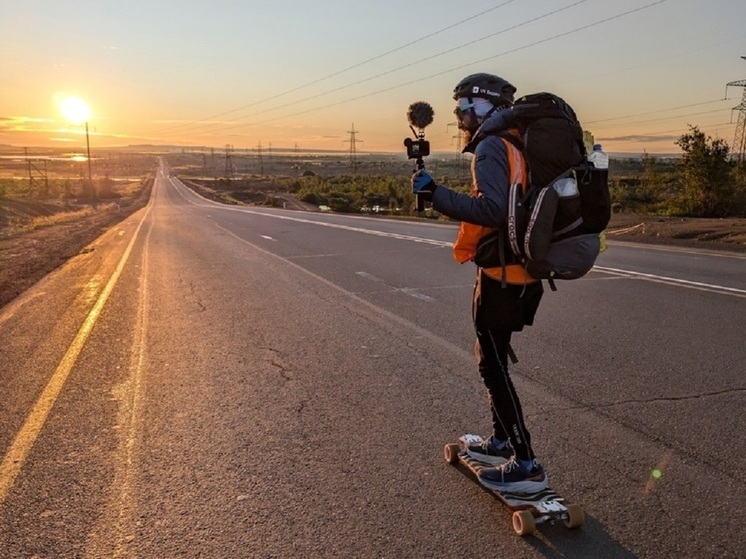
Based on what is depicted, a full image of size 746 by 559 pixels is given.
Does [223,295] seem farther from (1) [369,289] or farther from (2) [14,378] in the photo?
(2) [14,378]

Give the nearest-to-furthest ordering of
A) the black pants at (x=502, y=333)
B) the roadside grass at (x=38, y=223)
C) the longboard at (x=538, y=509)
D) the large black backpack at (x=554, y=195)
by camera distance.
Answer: the large black backpack at (x=554, y=195)
the longboard at (x=538, y=509)
the black pants at (x=502, y=333)
the roadside grass at (x=38, y=223)

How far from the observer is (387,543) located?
2.97 meters

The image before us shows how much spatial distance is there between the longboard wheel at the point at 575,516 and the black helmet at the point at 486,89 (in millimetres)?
1899

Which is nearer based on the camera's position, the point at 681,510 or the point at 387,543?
the point at 387,543

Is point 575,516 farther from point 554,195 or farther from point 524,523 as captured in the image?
point 554,195

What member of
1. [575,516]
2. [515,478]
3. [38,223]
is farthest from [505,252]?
[38,223]

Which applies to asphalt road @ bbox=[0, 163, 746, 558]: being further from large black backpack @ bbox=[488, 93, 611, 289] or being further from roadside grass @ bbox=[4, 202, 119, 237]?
roadside grass @ bbox=[4, 202, 119, 237]

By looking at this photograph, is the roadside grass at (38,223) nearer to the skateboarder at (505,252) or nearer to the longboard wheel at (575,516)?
the skateboarder at (505,252)

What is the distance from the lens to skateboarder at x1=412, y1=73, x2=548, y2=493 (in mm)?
2920

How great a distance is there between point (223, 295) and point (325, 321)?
8.36 ft

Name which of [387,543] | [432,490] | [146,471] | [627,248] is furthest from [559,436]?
[627,248]

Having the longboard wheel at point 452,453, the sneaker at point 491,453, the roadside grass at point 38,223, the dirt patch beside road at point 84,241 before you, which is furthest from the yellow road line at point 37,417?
the roadside grass at point 38,223

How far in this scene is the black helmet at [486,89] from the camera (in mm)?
3127

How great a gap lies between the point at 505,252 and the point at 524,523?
123 centimetres
